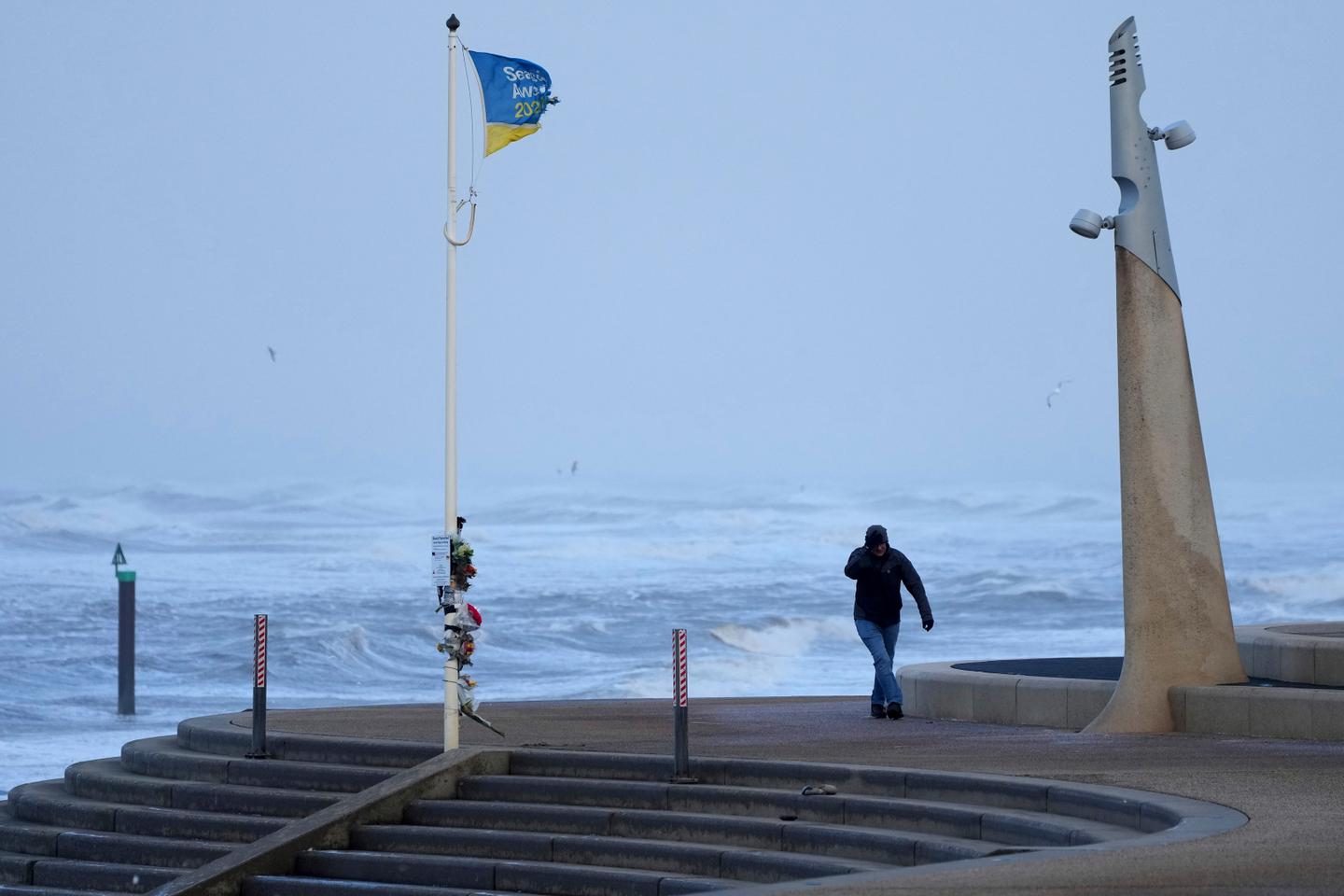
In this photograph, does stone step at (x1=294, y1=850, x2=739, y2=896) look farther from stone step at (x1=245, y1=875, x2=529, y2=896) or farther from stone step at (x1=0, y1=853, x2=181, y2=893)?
stone step at (x1=0, y1=853, x2=181, y2=893)

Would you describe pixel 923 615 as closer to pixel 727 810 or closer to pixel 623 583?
pixel 727 810

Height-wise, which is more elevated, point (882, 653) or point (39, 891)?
point (882, 653)

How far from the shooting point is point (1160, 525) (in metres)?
14.3

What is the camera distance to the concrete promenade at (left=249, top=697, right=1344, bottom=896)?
7727 mm

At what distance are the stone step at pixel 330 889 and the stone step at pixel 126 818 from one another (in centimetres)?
117

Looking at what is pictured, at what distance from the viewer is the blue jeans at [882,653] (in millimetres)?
15797

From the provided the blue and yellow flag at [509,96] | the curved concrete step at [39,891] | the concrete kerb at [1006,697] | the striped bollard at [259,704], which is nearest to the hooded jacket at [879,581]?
the concrete kerb at [1006,697]

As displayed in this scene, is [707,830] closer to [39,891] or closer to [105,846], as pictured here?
[105,846]

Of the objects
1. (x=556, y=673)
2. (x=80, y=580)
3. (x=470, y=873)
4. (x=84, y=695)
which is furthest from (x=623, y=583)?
(x=470, y=873)

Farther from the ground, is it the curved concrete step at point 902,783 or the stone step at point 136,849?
→ the curved concrete step at point 902,783

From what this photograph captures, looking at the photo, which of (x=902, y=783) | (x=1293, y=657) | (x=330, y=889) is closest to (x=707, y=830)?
(x=902, y=783)

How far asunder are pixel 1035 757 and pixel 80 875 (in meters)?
6.40

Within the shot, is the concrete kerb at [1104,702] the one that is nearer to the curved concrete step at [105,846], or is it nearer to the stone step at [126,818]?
the stone step at [126,818]

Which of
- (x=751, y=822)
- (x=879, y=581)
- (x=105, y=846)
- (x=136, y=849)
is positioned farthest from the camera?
(x=879, y=581)
